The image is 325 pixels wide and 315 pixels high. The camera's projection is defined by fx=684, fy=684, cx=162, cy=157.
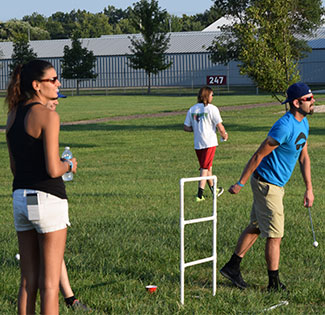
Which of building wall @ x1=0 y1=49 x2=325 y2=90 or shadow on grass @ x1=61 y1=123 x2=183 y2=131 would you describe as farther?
building wall @ x1=0 y1=49 x2=325 y2=90

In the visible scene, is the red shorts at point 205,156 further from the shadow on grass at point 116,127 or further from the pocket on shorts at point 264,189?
the shadow on grass at point 116,127

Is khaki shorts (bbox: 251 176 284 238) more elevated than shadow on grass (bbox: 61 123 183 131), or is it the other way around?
khaki shorts (bbox: 251 176 284 238)

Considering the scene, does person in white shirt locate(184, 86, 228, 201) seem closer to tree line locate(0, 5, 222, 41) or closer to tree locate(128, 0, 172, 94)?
tree locate(128, 0, 172, 94)

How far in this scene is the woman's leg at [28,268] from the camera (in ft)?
14.4

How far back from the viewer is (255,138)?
23.4 metres

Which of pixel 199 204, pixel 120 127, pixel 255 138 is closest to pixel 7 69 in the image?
pixel 120 127

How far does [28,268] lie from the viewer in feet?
14.6

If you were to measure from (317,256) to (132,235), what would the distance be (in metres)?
2.23

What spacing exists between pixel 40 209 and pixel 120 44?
3406 inches

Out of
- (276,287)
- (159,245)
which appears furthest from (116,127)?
(276,287)

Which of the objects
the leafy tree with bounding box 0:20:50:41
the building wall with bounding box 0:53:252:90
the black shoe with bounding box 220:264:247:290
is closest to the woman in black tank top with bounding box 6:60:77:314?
the black shoe with bounding box 220:264:247:290

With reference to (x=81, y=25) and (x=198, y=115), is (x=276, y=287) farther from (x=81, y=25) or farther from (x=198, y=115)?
(x=81, y=25)

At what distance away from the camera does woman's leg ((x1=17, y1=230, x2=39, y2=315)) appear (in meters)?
4.39

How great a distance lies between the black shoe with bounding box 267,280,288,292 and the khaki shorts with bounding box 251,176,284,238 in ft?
1.36
